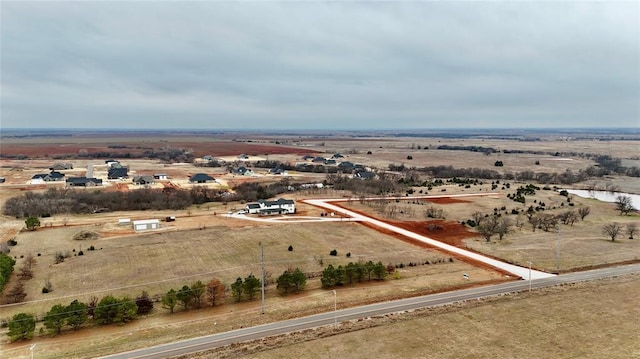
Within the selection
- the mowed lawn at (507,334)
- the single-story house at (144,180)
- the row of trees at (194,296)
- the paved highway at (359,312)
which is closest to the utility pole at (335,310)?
the paved highway at (359,312)

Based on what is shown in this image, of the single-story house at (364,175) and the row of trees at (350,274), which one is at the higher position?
the single-story house at (364,175)

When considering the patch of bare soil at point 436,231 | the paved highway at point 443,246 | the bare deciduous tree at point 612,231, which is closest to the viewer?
the paved highway at point 443,246

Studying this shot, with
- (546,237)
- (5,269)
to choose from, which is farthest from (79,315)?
(546,237)

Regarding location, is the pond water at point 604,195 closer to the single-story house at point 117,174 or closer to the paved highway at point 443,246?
the paved highway at point 443,246

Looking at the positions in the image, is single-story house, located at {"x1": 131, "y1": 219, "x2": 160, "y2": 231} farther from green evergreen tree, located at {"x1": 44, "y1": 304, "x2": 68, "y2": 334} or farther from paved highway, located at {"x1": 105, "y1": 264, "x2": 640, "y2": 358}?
paved highway, located at {"x1": 105, "y1": 264, "x2": 640, "y2": 358}

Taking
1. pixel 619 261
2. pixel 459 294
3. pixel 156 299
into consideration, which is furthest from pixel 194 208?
pixel 619 261

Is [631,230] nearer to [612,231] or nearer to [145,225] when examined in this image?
[612,231]
